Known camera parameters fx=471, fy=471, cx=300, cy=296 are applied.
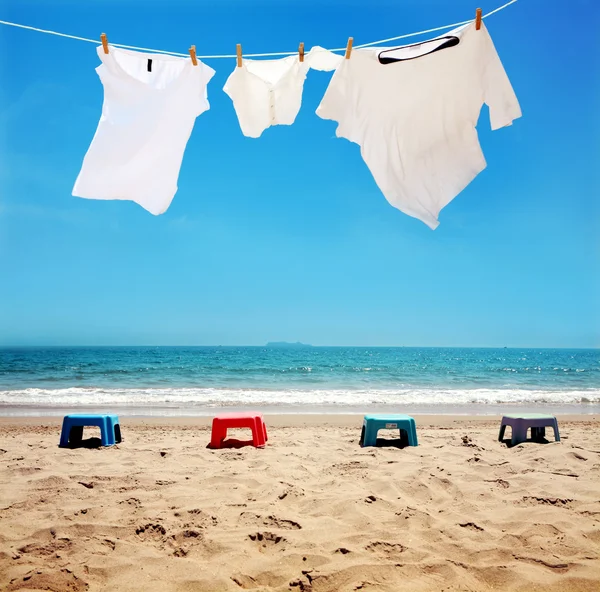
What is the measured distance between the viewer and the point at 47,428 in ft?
25.7

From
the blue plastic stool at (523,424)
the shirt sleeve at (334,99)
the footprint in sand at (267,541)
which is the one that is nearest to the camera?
the footprint in sand at (267,541)

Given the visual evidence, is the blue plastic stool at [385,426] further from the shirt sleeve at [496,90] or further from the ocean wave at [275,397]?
the ocean wave at [275,397]

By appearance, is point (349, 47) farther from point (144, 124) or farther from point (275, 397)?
point (275, 397)

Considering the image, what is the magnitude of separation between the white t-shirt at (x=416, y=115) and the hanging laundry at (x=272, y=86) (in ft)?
0.75

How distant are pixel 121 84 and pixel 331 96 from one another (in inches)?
60.8

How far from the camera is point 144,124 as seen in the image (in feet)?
11.4

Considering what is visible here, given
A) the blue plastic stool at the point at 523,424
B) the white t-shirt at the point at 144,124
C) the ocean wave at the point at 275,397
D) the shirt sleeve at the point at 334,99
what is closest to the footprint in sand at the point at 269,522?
the white t-shirt at the point at 144,124

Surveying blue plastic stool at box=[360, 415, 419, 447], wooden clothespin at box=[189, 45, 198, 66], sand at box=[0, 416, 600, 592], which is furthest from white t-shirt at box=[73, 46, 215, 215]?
blue plastic stool at box=[360, 415, 419, 447]

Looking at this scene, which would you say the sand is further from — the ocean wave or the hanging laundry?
the ocean wave

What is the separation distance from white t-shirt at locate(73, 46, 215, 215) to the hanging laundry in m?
0.23

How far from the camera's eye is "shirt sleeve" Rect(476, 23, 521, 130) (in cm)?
322

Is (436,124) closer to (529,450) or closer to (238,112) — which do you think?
(238,112)

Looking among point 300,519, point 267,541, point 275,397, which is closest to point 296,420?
point 275,397

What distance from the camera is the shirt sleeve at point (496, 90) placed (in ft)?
10.6
